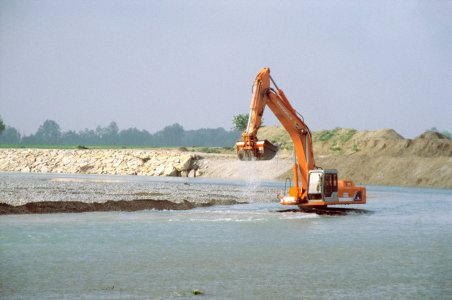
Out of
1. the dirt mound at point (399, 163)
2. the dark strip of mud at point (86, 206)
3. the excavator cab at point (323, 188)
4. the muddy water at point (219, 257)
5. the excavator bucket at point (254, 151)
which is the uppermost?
the dirt mound at point (399, 163)

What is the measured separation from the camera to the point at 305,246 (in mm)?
18156

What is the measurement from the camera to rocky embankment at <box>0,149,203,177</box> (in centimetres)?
7962

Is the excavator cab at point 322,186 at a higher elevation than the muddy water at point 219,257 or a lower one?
higher

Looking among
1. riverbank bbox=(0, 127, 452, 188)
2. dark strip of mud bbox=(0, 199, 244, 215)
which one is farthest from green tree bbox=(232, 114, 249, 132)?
dark strip of mud bbox=(0, 199, 244, 215)

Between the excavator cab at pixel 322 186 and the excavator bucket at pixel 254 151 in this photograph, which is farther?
the excavator cab at pixel 322 186

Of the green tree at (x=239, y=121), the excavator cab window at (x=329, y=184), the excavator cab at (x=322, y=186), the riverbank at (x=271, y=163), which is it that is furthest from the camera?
the green tree at (x=239, y=121)

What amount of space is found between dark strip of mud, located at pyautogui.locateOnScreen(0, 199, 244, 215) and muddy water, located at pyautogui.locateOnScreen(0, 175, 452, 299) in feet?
3.86

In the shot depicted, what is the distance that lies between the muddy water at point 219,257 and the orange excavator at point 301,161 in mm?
1252

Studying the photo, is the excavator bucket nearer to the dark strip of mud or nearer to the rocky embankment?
the dark strip of mud

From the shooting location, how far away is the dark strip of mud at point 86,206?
83.6ft

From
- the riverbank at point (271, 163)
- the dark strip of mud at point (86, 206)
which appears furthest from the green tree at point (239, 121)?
the dark strip of mud at point (86, 206)

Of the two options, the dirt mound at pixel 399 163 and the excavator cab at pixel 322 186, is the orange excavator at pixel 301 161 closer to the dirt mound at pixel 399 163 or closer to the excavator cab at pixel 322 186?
the excavator cab at pixel 322 186

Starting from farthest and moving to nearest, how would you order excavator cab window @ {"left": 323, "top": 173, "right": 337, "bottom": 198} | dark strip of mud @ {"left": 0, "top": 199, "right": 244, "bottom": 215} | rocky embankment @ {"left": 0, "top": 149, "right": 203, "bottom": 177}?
rocky embankment @ {"left": 0, "top": 149, "right": 203, "bottom": 177}, excavator cab window @ {"left": 323, "top": 173, "right": 337, "bottom": 198}, dark strip of mud @ {"left": 0, "top": 199, "right": 244, "bottom": 215}

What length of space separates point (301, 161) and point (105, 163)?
59.2 metres
